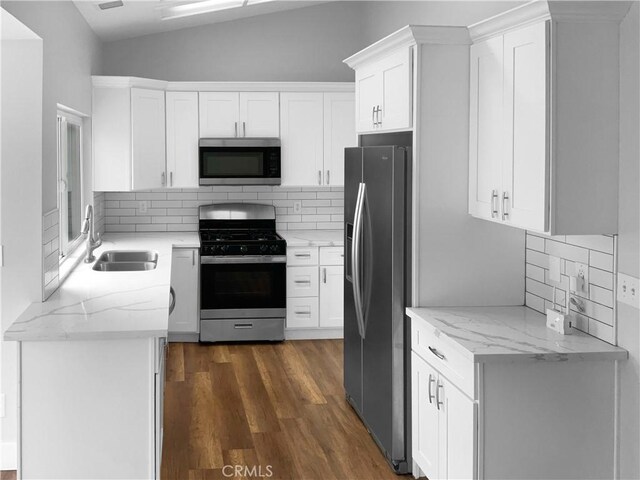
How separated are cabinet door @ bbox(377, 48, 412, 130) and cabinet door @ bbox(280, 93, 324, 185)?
8.85 ft

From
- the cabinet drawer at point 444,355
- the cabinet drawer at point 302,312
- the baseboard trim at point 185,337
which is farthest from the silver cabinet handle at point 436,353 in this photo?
the baseboard trim at point 185,337

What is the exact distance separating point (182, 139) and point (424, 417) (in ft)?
13.3

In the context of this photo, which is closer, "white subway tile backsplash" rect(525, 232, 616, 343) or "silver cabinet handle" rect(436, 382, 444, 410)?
"white subway tile backsplash" rect(525, 232, 616, 343)

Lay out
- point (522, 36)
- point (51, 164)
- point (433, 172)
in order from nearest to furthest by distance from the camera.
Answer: point (522, 36) → point (433, 172) → point (51, 164)

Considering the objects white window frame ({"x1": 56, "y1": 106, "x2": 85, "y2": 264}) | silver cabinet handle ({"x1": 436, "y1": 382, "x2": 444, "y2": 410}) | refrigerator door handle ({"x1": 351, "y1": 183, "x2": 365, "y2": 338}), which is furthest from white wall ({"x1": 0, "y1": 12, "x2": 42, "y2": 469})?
silver cabinet handle ({"x1": 436, "y1": 382, "x2": 444, "y2": 410})

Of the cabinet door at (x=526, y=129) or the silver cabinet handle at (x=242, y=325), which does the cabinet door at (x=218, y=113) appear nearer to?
the silver cabinet handle at (x=242, y=325)

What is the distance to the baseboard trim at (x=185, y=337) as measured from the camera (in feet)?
23.1

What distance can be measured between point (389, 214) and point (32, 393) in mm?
1839

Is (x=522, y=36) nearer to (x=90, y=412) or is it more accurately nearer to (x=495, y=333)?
(x=495, y=333)

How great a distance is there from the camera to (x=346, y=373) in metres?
5.28

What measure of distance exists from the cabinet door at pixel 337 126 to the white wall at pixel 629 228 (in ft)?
13.7

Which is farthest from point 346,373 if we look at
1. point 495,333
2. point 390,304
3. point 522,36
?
point 522,36

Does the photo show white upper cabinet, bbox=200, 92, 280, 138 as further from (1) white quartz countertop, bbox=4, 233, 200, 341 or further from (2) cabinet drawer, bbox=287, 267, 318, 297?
(1) white quartz countertop, bbox=4, 233, 200, 341

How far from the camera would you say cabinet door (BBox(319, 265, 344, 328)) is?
23.0 feet
